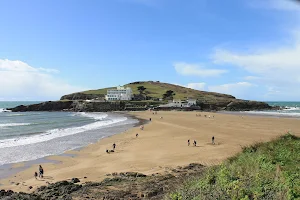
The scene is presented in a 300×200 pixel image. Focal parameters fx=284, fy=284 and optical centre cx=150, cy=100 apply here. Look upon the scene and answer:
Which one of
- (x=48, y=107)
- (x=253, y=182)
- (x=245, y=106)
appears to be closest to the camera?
(x=253, y=182)

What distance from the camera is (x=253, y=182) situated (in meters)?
7.61

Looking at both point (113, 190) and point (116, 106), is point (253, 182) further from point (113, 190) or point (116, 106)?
point (116, 106)

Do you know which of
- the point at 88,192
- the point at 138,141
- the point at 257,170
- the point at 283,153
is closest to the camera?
the point at 257,170

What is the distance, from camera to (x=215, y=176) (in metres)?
9.05

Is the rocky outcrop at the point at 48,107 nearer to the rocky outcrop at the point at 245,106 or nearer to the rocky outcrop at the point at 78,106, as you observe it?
the rocky outcrop at the point at 78,106

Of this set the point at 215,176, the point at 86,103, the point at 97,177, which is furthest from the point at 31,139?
the point at 86,103

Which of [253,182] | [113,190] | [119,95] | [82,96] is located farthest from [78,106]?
[253,182]

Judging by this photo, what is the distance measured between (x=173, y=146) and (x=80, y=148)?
9.52 metres

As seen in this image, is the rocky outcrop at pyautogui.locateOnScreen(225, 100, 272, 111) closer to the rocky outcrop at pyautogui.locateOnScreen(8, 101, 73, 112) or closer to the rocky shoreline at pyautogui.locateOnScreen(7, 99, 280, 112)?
the rocky shoreline at pyautogui.locateOnScreen(7, 99, 280, 112)

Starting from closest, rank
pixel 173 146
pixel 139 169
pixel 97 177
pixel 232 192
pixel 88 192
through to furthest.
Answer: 1. pixel 232 192
2. pixel 88 192
3. pixel 97 177
4. pixel 139 169
5. pixel 173 146

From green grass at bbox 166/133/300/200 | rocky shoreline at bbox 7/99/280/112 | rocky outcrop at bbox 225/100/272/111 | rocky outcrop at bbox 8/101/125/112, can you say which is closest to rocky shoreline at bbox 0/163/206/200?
green grass at bbox 166/133/300/200

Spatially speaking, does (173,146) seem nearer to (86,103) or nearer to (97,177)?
(97,177)

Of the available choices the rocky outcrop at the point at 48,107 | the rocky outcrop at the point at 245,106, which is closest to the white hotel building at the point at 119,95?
the rocky outcrop at the point at 48,107

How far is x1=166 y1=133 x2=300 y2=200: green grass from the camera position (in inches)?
271
